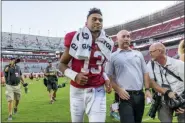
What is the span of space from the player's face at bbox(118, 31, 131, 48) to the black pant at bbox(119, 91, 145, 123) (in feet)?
2.41

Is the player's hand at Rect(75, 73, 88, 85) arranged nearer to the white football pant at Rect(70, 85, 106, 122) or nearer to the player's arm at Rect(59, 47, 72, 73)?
the white football pant at Rect(70, 85, 106, 122)

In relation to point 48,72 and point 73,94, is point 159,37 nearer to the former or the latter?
point 48,72

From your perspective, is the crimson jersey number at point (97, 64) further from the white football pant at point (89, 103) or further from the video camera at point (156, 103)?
the video camera at point (156, 103)

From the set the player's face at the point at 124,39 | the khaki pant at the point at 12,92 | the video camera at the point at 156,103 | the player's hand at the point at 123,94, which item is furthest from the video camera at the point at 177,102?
the khaki pant at the point at 12,92

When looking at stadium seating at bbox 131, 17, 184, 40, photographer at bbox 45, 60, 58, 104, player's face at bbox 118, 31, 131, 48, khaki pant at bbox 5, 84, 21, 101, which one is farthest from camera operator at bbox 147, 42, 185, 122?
stadium seating at bbox 131, 17, 184, 40

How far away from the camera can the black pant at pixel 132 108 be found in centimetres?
384

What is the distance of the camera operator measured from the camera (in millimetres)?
3850

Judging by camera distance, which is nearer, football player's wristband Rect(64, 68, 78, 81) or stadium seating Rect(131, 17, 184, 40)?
football player's wristband Rect(64, 68, 78, 81)

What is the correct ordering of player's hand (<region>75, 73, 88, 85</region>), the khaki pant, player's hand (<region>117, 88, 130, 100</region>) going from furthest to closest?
the khaki pant
player's hand (<region>117, 88, 130, 100</region>)
player's hand (<region>75, 73, 88, 85</region>)

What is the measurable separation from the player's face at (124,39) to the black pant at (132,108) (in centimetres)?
73

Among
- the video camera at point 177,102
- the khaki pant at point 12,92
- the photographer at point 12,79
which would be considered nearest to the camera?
the video camera at point 177,102

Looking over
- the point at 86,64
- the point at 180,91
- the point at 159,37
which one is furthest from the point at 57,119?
the point at 159,37

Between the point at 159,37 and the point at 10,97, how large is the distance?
55999mm

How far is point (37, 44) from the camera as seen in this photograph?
80.2 meters
